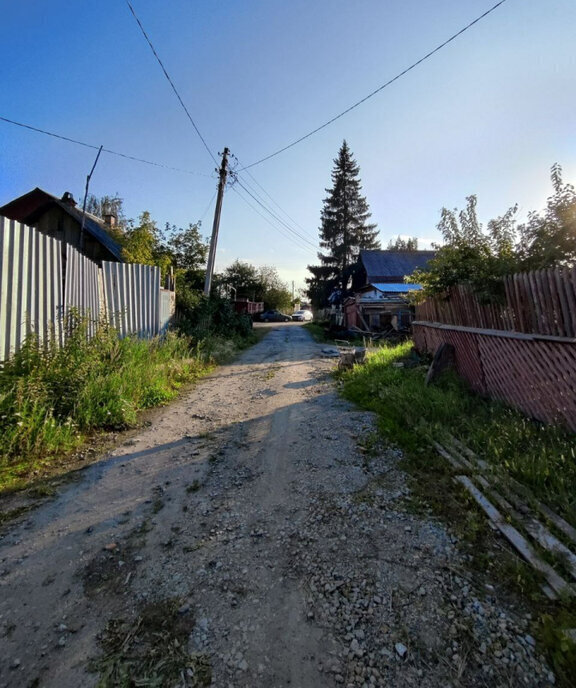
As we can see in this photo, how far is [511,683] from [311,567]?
106 cm

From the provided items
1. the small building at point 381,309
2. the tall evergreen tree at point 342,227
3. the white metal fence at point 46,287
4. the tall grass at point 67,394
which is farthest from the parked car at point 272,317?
the tall grass at point 67,394

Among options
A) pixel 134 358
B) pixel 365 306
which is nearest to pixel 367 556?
pixel 134 358

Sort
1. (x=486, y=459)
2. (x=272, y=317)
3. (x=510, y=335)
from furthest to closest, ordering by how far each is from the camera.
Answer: (x=272, y=317) < (x=510, y=335) < (x=486, y=459)

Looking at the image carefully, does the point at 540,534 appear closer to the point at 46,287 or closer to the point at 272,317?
the point at 46,287

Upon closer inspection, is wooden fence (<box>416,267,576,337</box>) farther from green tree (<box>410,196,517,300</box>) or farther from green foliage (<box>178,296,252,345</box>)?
green foliage (<box>178,296,252,345</box>)

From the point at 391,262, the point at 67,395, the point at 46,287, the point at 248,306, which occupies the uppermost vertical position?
the point at 248,306

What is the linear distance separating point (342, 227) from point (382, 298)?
16.7 meters

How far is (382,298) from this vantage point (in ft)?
59.3

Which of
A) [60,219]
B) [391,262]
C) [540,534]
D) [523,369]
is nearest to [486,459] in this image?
[540,534]

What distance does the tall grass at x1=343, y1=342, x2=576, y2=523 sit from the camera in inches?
106

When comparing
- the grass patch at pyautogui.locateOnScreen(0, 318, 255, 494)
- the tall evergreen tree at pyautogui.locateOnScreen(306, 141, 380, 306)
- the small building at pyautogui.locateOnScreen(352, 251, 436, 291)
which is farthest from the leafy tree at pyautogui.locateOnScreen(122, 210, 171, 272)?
the tall evergreen tree at pyautogui.locateOnScreen(306, 141, 380, 306)

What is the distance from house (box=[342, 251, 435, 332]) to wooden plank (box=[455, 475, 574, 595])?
42.8ft

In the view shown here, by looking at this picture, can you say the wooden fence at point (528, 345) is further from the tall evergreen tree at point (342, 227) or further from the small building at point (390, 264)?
the tall evergreen tree at point (342, 227)

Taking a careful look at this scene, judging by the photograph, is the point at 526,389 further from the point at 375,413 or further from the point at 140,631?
the point at 140,631
